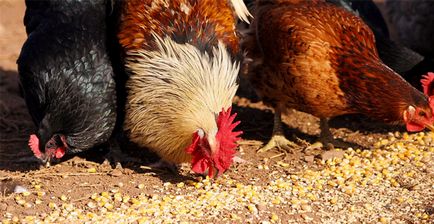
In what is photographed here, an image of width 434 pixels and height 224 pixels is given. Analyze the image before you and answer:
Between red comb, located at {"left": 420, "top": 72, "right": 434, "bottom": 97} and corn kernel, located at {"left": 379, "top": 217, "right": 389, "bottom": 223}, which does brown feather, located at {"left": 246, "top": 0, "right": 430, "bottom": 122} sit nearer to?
red comb, located at {"left": 420, "top": 72, "right": 434, "bottom": 97}

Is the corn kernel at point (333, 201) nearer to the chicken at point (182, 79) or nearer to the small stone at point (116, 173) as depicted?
the chicken at point (182, 79)

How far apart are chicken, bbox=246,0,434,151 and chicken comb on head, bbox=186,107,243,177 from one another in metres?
1.05

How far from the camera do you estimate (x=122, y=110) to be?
489 centimetres

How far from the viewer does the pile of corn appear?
4.10 meters

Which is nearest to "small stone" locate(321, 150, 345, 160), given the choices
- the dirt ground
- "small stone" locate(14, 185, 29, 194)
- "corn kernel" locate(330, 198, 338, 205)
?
the dirt ground

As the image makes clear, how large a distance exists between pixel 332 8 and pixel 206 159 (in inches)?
79.7

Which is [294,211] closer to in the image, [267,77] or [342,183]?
[342,183]

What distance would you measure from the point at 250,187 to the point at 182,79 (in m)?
0.93

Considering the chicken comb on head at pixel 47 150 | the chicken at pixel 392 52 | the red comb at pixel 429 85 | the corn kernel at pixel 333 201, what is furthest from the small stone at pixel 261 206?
the chicken at pixel 392 52

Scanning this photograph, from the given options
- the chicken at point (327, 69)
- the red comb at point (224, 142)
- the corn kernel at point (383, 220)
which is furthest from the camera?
the chicken at point (327, 69)

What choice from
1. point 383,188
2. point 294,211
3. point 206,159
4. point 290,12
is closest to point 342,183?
point 383,188

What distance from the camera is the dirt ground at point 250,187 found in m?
4.14

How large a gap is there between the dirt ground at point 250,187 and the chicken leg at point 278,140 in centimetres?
9

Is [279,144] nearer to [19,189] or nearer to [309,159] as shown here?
[309,159]
